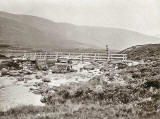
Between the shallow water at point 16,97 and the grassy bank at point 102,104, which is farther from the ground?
the grassy bank at point 102,104

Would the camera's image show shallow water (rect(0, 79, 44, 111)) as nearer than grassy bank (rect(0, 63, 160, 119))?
No

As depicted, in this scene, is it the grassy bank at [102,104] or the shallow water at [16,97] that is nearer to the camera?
the grassy bank at [102,104]

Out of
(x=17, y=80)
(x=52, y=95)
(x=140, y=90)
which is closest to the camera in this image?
(x=140, y=90)

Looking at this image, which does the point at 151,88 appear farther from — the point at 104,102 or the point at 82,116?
the point at 82,116

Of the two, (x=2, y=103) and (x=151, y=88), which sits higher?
(x=151, y=88)

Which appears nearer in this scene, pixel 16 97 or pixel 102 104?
pixel 102 104

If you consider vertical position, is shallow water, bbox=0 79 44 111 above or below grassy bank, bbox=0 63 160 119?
below

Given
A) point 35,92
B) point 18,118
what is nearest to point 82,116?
point 18,118

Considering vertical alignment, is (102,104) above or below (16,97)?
above
